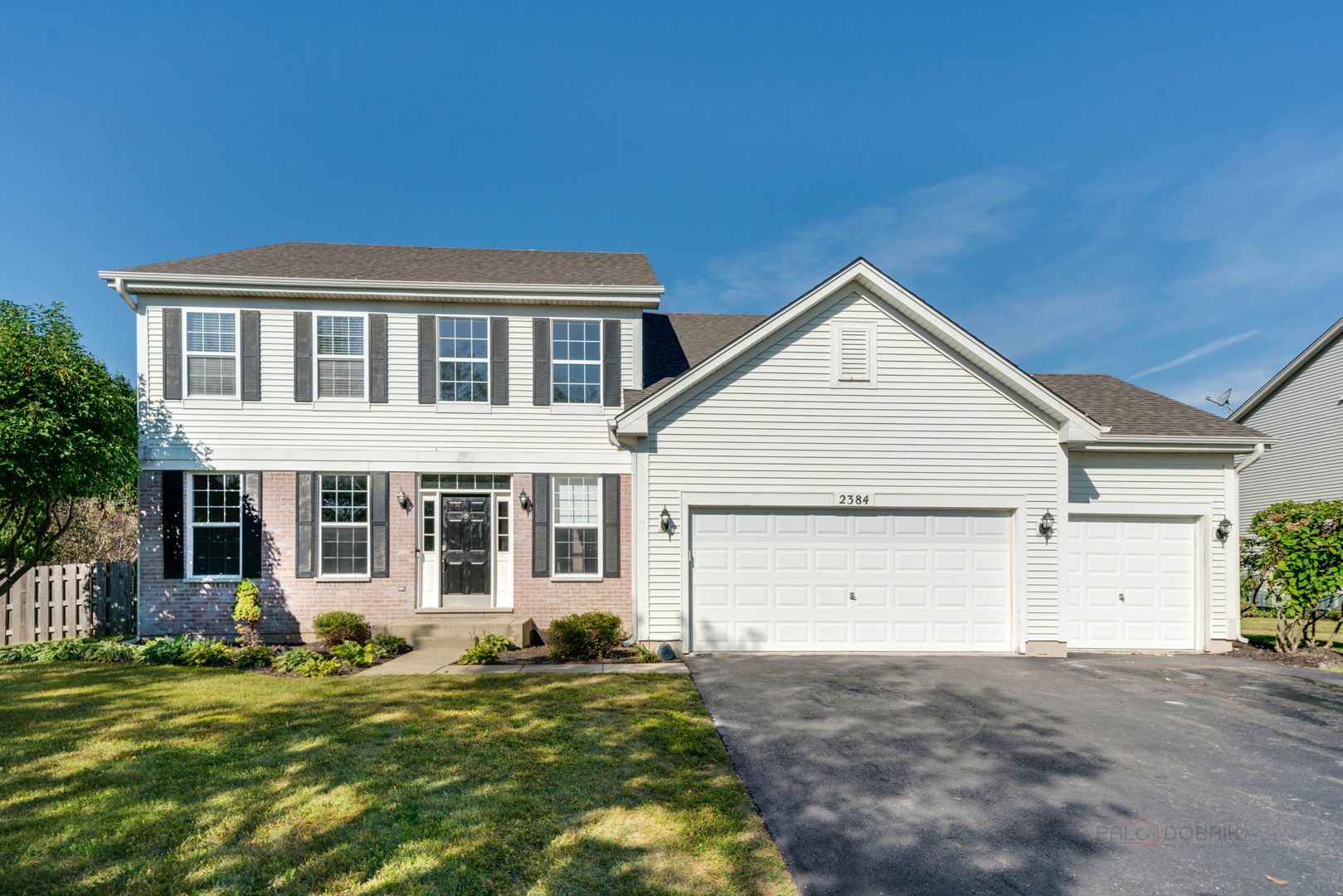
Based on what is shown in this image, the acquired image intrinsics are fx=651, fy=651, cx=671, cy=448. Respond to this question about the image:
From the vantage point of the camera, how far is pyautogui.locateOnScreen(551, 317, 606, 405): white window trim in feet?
39.1

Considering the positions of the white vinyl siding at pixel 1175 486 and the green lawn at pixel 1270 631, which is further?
the green lawn at pixel 1270 631

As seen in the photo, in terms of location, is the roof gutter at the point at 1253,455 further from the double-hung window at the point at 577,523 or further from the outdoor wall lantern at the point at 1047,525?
the double-hung window at the point at 577,523

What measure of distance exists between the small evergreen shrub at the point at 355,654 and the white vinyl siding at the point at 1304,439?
23.9 m

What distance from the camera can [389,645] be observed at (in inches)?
413

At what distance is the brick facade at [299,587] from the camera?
11.1m

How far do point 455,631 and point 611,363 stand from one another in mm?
5361

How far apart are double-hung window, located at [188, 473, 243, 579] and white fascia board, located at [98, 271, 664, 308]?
10.7 feet

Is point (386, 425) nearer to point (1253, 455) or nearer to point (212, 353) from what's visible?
point (212, 353)

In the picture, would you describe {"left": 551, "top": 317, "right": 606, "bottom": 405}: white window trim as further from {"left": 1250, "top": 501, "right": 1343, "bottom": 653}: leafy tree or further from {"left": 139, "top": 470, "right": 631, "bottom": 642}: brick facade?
{"left": 1250, "top": 501, "right": 1343, "bottom": 653}: leafy tree

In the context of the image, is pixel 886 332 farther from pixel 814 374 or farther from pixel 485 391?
pixel 485 391

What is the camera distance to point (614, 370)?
12.0 m

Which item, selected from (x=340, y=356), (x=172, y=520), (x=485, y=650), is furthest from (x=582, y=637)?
(x=172, y=520)

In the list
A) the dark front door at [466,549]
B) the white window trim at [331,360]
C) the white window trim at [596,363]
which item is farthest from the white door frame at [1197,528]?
the white window trim at [331,360]

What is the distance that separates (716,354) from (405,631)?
22.7 feet
